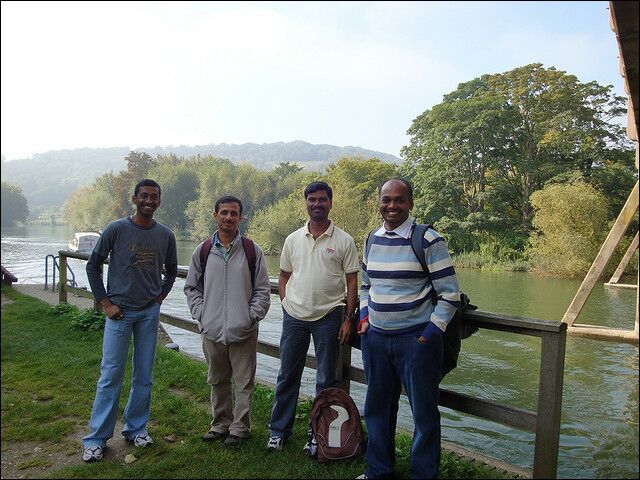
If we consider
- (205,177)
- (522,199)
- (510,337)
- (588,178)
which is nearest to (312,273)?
(510,337)

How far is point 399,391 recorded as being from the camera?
3.02 metres

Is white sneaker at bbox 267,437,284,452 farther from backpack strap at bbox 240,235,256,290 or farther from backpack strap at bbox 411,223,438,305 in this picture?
backpack strap at bbox 411,223,438,305

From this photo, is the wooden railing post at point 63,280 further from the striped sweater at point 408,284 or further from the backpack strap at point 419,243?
the backpack strap at point 419,243

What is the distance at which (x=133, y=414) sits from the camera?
353cm

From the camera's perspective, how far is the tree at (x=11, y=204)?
2312mm

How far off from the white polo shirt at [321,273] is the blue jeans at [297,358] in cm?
6

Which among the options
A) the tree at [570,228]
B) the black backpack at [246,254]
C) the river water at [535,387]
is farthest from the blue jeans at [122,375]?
the tree at [570,228]

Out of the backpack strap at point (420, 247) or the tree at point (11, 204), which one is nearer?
the tree at point (11, 204)

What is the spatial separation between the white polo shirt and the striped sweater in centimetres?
44

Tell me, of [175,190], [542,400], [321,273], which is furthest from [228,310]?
[175,190]

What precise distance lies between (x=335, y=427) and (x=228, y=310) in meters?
0.95

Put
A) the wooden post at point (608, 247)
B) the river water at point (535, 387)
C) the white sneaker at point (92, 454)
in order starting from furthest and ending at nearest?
the wooden post at point (608, 247) → the river water at point (535, 387) → the white sneaker at point (92, 454)

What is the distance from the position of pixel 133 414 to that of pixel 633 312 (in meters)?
17.6

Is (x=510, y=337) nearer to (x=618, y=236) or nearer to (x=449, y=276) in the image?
(x=618, y=236)
